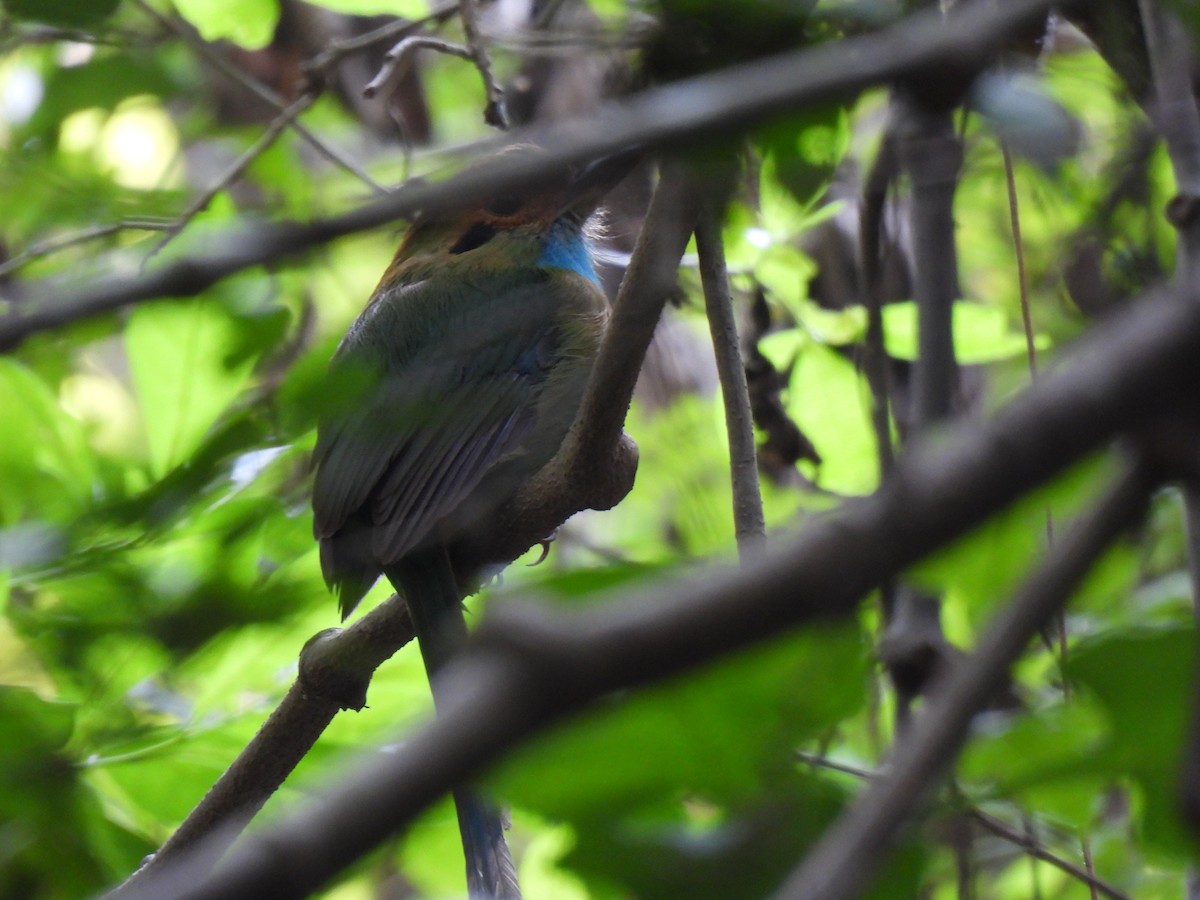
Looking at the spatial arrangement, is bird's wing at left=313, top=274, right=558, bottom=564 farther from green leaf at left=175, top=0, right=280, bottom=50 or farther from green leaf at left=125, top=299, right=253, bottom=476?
green leaf at left=175, top=0, right=280, bottom=50

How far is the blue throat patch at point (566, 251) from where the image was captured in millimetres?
3402

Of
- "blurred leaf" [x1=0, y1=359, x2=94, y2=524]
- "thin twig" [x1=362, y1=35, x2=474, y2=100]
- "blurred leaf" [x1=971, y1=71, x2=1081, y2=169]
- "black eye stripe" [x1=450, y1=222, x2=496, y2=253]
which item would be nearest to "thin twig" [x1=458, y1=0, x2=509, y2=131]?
"thin twig" [x1=362, y1=35, x2=474, y2=100]

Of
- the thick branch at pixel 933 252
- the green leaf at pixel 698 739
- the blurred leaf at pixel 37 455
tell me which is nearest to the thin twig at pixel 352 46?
the blurred leaf at pixel 37 455

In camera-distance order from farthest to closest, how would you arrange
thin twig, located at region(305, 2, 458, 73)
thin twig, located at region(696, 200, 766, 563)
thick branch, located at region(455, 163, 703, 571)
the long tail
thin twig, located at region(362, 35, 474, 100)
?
1. thin twig, located at region(305, 2, 458, 73)
2. thin twig, located at region(362, 35, 474, 100)
3. the long tail
4. thin twig, located at region(696, 200, 766, 563)
5. thick branch, located at region(455, 163, 703, 571)

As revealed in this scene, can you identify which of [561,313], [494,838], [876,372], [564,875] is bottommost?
[494,838]

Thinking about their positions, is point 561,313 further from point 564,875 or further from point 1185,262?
point 564,875

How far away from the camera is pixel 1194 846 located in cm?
64

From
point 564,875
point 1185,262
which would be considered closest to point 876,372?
point 1185,262

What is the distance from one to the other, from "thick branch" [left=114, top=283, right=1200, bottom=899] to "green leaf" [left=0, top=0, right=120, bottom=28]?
2.68 ft

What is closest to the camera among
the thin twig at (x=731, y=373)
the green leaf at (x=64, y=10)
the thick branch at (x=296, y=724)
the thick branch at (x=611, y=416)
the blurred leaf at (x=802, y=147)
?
the blurred leaf at (x=802, y=147)

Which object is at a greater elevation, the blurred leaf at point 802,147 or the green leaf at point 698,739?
the blurred leaf at point 802,147

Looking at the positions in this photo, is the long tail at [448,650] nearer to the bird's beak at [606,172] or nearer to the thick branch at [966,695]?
the bird's beak at [606,172]

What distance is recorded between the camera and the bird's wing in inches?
101

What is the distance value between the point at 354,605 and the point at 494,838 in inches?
20.8
